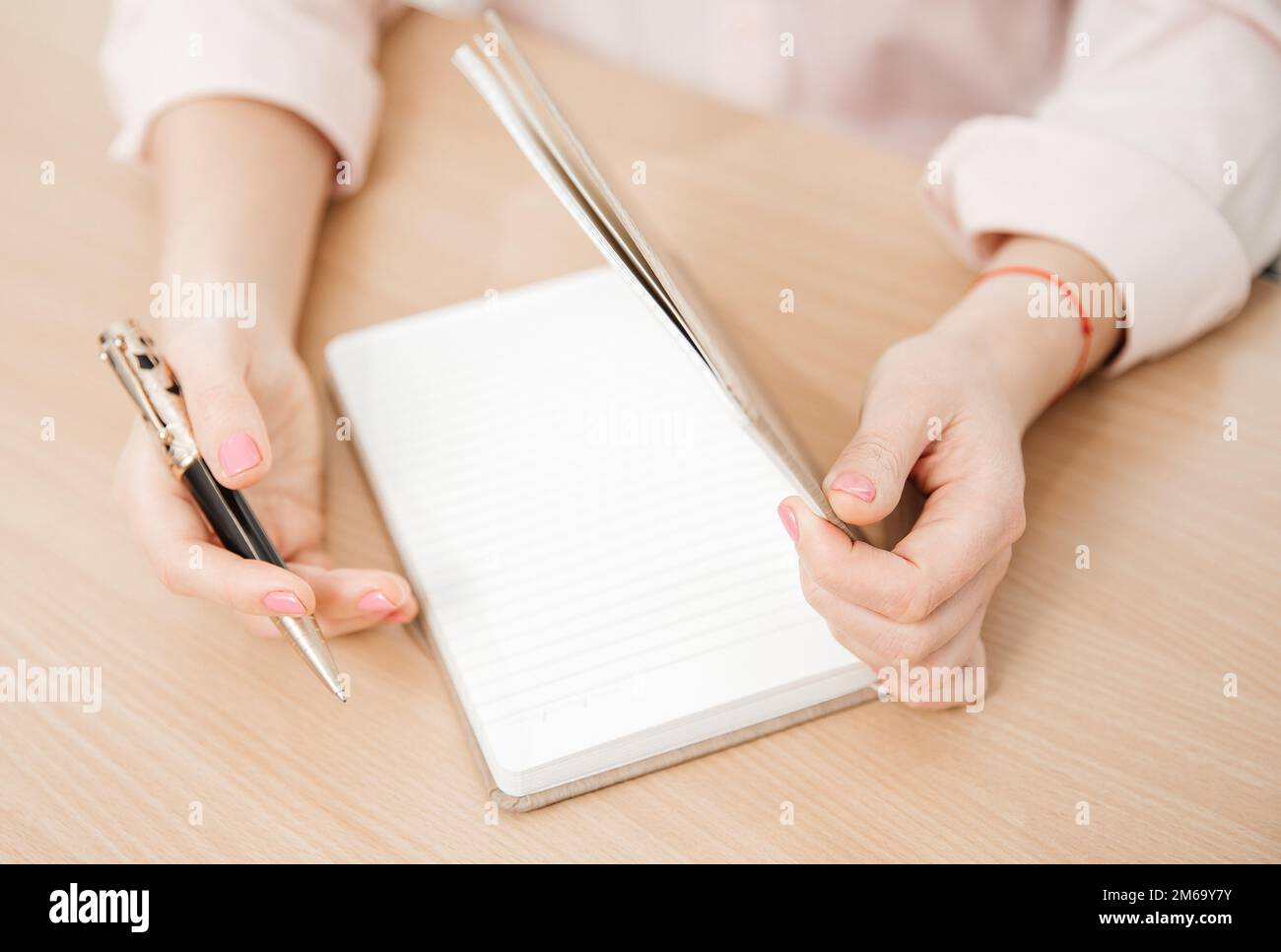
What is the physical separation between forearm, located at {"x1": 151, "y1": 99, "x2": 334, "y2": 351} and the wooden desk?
40 millimetres

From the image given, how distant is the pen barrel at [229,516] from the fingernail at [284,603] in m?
0.03

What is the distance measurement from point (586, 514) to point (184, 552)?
8.6 inches

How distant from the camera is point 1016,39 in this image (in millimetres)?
934

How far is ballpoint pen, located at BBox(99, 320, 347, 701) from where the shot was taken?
1.70 ft

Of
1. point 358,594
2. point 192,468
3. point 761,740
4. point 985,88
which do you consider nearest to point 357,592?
point 358,594

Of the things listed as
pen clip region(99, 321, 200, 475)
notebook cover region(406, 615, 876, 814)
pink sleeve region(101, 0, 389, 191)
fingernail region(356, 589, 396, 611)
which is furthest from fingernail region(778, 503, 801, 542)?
pink sleeve region(101, 0, 389, 191)

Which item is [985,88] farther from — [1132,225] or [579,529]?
[579,529]

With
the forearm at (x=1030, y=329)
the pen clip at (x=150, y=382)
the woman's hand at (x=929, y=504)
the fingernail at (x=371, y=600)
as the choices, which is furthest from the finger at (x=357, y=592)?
the forearm at (x=1030, y=329)

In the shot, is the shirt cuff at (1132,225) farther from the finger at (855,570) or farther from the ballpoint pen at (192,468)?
the ballpoint pen at (192,468)

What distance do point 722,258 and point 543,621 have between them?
1.19 ft

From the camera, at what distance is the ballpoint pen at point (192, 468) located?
1.70 feet

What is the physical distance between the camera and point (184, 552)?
1.80 feet
